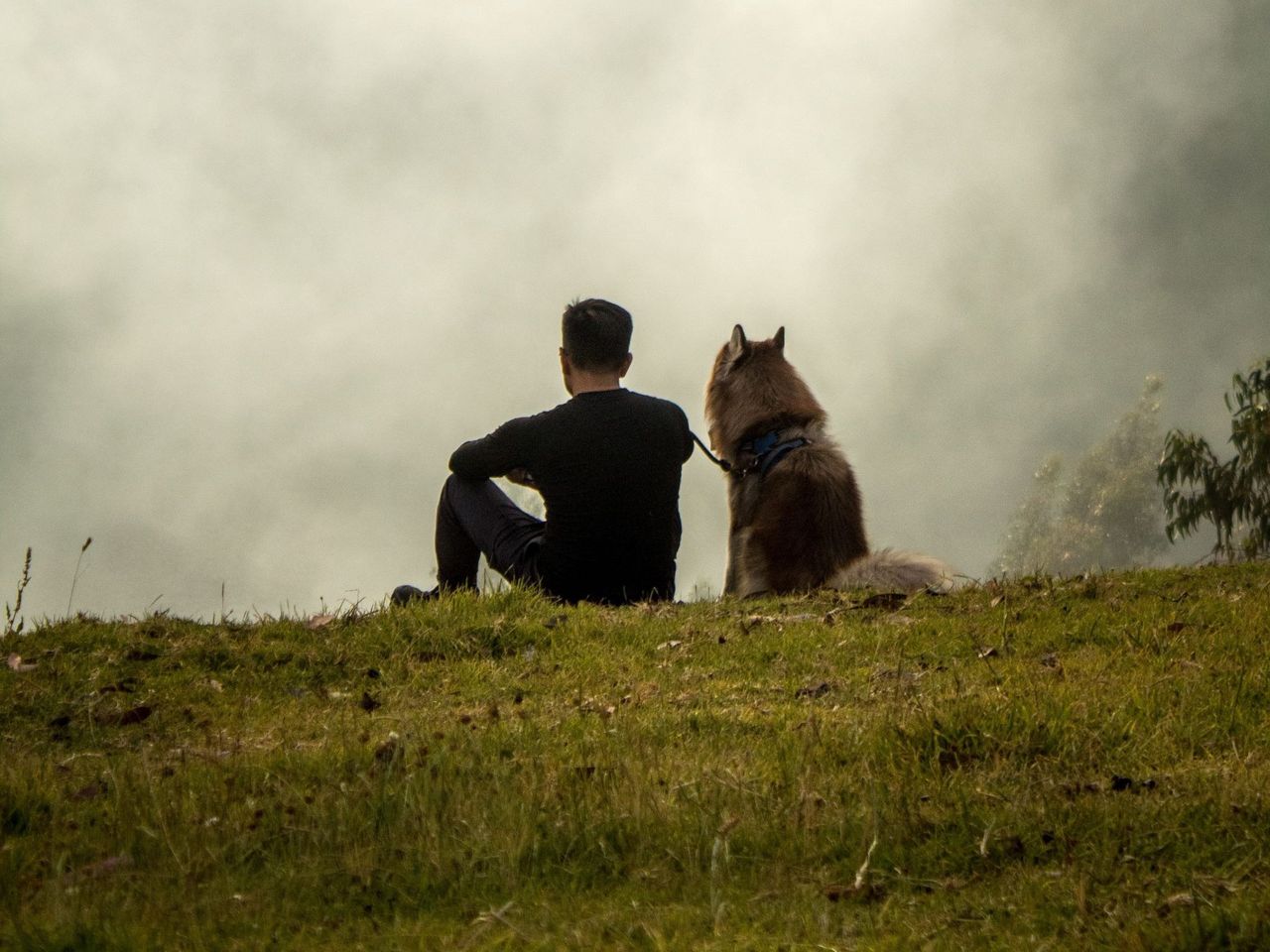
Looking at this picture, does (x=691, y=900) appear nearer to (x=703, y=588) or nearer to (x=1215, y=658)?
(x=1215, y=658)

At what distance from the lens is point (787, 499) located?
10.7 m

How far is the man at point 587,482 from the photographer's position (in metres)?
9.33

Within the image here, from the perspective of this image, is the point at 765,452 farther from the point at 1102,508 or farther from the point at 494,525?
the point at 1102,508

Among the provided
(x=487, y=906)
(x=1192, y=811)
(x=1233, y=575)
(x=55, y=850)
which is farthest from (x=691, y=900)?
(x=1233, y=575)

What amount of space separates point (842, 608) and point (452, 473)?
3.09 meters

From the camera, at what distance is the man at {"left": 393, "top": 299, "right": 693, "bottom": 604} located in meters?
9.33

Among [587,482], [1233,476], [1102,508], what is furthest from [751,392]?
[1102,508]

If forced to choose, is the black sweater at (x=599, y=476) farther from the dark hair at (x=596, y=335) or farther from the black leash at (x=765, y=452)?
the black leash at (x=765, y=452)

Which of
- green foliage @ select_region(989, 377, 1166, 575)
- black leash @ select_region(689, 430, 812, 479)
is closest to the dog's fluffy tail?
black leash @ select_region(689, 430, 812, 479)

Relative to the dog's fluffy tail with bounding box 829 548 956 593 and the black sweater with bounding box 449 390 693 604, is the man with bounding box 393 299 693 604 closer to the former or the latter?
the black sweater with bounding box 449 390 693 604

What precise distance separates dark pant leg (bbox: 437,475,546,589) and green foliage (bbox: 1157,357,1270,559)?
15.9 meters

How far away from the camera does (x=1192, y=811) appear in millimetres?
4691

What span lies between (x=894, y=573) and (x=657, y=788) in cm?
570

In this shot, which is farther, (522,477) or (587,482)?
(522,477)
